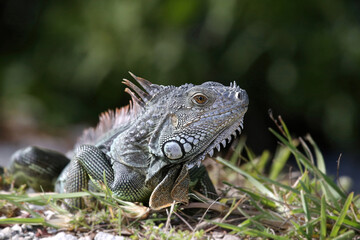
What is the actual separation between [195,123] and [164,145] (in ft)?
0.70

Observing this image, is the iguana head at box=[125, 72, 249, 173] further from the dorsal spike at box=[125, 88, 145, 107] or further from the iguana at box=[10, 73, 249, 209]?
the dorsal spike at box=[125, 88, 145, 107]

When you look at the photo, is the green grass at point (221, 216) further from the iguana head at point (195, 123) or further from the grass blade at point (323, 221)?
the iguana head at point (195, 123)

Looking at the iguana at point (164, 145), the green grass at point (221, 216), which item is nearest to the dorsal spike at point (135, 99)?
the iguana at point (164, 145)

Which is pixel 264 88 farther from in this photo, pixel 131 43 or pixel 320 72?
pixel 131 43

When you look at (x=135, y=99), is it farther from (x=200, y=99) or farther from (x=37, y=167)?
(x=37, y=167)

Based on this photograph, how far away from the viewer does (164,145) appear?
261cm

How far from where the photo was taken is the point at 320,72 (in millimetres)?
8039

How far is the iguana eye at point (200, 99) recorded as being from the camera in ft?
8.55

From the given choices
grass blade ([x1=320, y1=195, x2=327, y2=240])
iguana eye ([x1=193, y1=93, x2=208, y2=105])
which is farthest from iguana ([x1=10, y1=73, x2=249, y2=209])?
grass blade ([x1=320, y1=195, x2=327, y2=240])

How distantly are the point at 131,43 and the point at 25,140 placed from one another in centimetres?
370

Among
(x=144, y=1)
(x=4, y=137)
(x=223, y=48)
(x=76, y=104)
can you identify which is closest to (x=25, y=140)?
(x=4, y=137)

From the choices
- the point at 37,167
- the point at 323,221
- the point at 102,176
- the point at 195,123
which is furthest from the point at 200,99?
the point at 37,167

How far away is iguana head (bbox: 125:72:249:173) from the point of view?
258cm

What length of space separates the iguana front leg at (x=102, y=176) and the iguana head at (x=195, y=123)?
132mm
